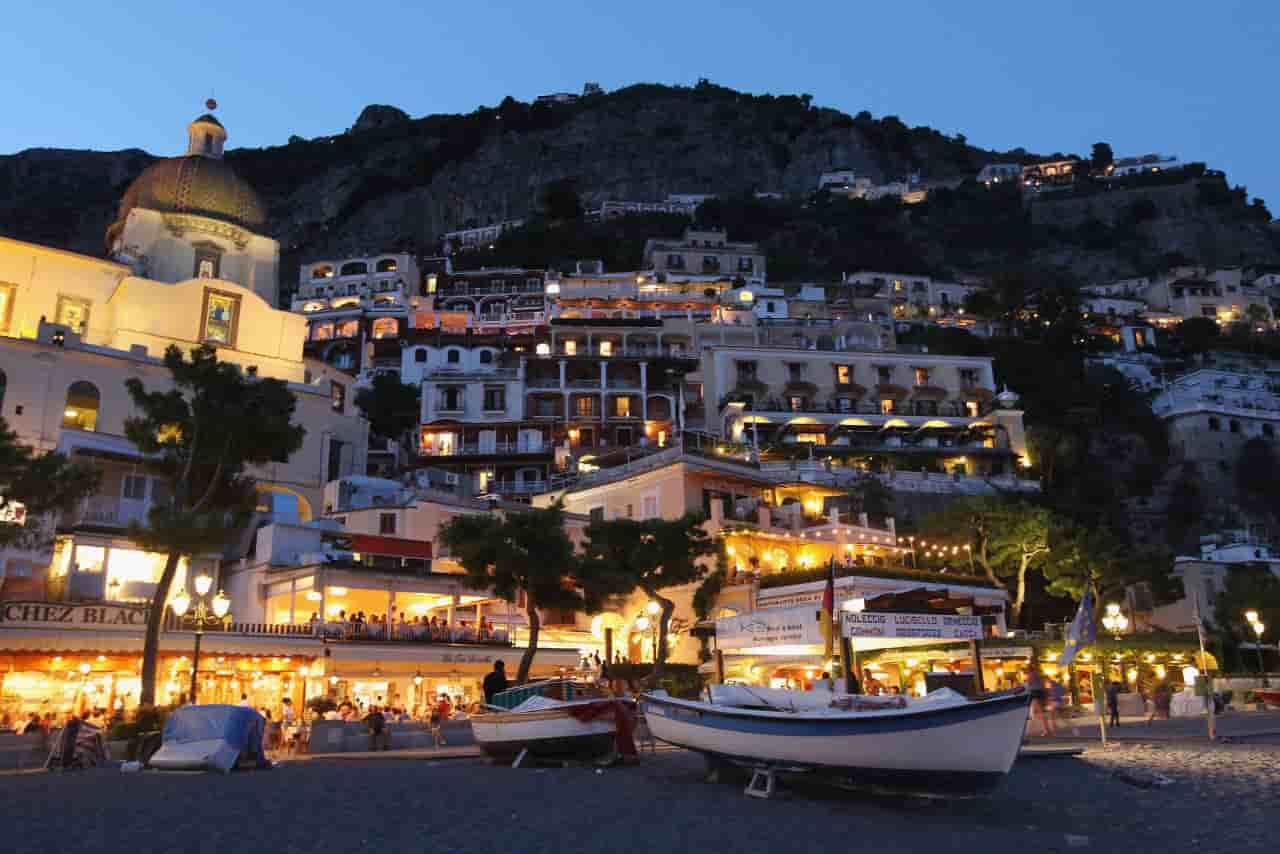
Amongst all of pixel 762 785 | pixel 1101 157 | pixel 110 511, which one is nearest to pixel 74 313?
pixel 110 511

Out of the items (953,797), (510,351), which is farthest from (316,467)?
(953,797)

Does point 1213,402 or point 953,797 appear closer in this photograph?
point 953,797

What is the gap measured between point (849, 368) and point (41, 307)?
46.4 m

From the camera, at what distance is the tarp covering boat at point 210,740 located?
16.6 meters

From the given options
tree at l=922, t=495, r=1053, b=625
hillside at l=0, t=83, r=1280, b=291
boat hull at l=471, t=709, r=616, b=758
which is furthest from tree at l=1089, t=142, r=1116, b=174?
boat hull at l=471, t=709, r=616, b=758

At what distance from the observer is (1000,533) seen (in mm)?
44750

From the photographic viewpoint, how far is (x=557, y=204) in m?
116

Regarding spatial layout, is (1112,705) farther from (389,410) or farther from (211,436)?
(389,410)

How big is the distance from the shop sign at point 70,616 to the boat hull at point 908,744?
62.4 ft

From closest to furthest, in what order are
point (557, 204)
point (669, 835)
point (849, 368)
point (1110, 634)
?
point (669, 835)
point (1110, 634)
point (849, 368)
point (557, 204)

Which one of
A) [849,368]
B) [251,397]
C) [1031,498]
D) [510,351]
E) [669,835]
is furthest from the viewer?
[510,351]

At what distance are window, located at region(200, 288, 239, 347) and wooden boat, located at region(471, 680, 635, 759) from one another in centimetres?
3387

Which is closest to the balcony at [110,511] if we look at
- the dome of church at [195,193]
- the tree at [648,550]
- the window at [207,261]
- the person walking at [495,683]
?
the tree at [648,550]

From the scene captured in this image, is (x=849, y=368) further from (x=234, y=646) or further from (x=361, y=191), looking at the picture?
(x=361, y=191)
